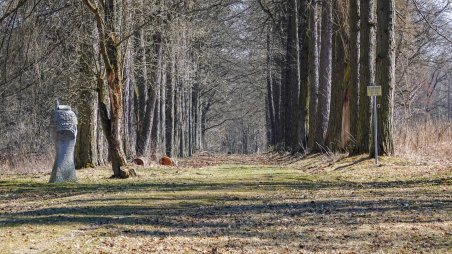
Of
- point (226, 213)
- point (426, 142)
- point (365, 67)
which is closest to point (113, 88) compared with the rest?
point (365, 67)

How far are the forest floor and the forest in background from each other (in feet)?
8.77

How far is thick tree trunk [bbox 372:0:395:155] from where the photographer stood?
52.0ft

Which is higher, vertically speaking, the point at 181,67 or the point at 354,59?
the point at 181,67

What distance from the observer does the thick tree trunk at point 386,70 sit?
15.9 metres

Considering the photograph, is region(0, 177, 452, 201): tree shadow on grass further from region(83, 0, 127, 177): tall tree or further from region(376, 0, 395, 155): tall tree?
region(376, 0, 395, 155): tall tree

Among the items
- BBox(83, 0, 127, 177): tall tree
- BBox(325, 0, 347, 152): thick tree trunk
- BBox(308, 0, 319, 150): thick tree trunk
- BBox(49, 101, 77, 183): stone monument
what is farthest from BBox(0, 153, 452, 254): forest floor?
BBox(308, 0, 319, 150): thick tree trunk

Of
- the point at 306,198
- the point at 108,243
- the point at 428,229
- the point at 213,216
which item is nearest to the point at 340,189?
the point at 306,198

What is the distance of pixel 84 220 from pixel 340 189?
5.16 m

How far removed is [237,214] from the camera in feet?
28.8

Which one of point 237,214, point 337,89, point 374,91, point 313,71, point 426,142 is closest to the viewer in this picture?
point 237,214

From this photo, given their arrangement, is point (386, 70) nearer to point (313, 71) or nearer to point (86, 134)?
point (86, 134)

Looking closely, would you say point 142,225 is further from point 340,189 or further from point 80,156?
point 80,156

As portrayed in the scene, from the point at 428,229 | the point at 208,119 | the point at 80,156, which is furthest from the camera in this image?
the point at 208,119

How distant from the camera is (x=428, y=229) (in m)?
7.16
